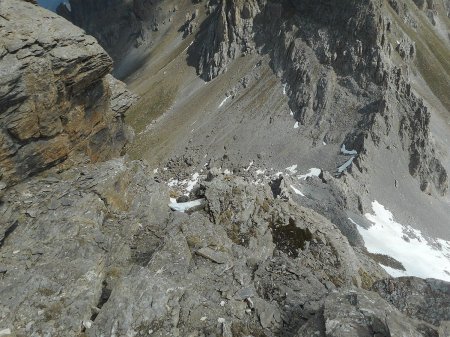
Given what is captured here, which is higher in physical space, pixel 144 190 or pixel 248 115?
pixel 144 190

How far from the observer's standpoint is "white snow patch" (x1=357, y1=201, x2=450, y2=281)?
49.2 m

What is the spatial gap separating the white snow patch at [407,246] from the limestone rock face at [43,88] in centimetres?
3526

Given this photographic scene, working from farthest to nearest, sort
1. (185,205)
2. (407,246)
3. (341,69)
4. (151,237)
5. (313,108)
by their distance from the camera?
(341,69)
(313,108)
(407,246)
(185,205)
(151,237)

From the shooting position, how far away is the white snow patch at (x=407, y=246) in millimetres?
49244

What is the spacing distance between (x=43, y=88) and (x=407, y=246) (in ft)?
163

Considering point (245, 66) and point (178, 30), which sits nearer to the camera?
point (245, 66)

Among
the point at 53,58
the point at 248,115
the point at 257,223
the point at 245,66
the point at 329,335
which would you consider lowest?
the point at 248,115

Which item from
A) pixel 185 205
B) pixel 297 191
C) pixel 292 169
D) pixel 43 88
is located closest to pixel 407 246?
pixel 297 191

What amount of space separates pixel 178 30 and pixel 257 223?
11938cm

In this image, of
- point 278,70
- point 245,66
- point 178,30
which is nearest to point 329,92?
point 278,70

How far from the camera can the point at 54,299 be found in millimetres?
14844

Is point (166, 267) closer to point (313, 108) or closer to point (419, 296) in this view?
point (419, 296)

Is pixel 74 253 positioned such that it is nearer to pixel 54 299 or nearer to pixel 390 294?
pixel 54 299

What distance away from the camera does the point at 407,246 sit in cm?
5441
